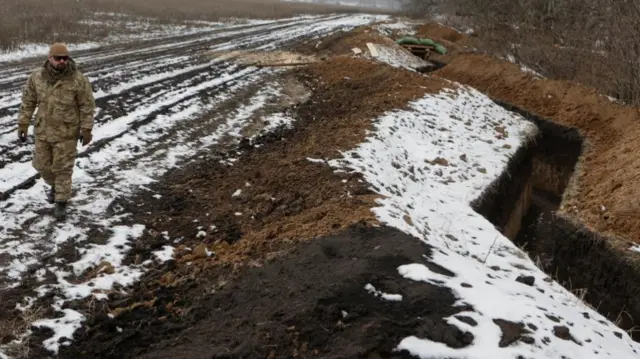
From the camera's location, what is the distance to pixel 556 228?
26.9 ft

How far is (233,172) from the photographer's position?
25.4ft

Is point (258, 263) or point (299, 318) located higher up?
point (299, 318)

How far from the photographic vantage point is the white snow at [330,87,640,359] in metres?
3.84

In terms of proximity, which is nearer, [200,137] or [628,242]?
[628,242]

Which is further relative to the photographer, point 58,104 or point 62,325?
point 58,104

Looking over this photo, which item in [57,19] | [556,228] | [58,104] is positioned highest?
[58,104]

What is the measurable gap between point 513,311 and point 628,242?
3.89 metres

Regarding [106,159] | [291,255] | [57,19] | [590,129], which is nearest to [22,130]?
[106,159]

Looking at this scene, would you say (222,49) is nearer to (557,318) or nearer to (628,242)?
(628,242)

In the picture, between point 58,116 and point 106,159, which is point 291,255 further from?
point 106,159

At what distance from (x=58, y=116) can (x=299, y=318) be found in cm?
347

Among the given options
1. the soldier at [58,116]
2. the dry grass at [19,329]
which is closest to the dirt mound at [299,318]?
the dry grass at [19,329]

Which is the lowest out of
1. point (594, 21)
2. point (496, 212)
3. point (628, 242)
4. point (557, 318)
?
point (496, 212)

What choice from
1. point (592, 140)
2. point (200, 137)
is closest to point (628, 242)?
point (592, 140)
